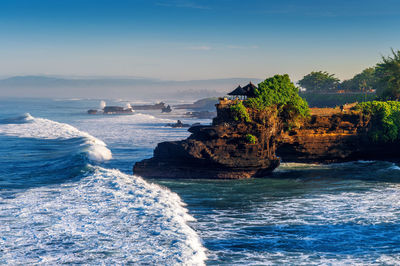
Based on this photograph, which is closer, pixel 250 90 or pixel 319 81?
pixel 250 90

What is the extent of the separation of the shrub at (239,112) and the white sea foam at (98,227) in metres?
10.6

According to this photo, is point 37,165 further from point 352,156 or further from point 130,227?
point 352,156

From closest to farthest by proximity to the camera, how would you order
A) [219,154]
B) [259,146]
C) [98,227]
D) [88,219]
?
1. [98,227]
2. [88,219]
3. [219,154]
4. [259,146]

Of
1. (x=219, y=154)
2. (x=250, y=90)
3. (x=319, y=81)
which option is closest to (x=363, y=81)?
(x=319, y=81)

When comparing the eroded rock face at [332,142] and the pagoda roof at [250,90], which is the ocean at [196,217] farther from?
the pagoda roof at [250,90]

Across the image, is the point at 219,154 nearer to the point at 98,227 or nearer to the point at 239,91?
the point at 239,91

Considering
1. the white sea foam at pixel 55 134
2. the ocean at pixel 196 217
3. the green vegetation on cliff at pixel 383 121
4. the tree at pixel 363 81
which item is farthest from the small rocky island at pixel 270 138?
the tree at pixel 363 81

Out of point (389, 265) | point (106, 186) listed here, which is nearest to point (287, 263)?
point (389, 265)

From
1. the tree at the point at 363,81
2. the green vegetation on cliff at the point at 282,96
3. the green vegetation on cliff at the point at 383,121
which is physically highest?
the tree at the point at 363,81

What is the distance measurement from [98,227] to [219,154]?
49.6 ft

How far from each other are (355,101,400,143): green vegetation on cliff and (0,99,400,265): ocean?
447 centimetres

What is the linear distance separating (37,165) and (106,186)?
11792 millimetres

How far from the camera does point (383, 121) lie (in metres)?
38.8

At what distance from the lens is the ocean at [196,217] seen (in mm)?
15695
